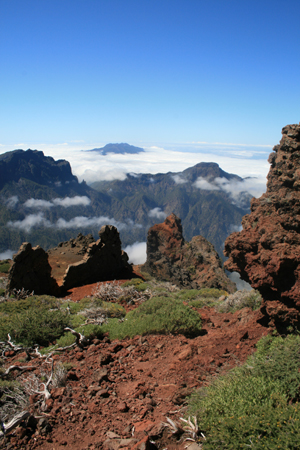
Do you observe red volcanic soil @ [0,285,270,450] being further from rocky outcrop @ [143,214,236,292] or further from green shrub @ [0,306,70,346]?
rocky outcrop @ [143,214,236,292]

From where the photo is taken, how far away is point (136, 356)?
566cm

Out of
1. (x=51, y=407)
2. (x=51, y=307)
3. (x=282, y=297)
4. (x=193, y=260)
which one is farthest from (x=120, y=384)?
(x=193, y=260)

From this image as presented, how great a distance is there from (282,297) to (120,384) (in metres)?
3.20

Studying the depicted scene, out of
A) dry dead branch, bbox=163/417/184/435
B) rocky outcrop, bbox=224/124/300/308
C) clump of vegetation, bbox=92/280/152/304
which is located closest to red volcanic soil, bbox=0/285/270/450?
dry dead branch, bbox=163/417/184/435

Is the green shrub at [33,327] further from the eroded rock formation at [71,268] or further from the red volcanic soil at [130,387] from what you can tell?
the eroded rock formation at [71,268]

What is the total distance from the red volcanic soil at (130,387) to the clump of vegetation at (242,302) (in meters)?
0.84

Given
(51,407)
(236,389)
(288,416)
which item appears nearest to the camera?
(288,416)

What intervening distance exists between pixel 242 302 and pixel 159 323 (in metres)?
2.85

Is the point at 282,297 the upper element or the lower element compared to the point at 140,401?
upper

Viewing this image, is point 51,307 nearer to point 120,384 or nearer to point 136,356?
A: point 136,356

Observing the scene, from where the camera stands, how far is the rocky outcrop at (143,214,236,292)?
2116cm

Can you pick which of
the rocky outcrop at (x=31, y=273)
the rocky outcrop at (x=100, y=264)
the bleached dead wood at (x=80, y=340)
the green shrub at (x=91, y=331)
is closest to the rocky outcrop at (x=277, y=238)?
the green shrub at (x=91, y=331)

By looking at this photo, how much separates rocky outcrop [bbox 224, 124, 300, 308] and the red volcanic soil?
1012mm

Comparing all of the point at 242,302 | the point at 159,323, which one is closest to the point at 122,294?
the point at 159,323
